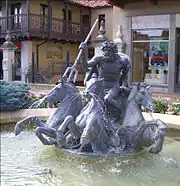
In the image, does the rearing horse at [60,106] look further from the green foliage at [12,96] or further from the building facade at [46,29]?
the building facade at [46,29]

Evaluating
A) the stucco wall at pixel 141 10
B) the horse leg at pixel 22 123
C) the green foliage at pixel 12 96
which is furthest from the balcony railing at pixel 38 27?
the horse leg at pixel 22 123

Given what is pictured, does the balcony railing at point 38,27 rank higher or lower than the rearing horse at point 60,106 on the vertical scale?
higher

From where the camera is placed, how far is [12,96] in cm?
878

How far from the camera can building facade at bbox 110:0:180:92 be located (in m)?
18.2

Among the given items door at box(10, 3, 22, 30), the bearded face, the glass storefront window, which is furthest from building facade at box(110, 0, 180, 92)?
Answer: the bearded face

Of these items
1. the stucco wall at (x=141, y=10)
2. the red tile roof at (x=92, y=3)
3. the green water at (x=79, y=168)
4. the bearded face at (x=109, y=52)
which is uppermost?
the red tile roof at (x=92, y=3)

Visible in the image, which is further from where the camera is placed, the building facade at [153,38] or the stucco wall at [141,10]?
the building facade at [153,38]

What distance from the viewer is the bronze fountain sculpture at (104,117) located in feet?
18.6

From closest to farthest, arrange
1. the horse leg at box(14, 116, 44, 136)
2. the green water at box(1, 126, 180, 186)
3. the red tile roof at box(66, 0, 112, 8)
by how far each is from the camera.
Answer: the green water at box(1, 126, 180, 186)
the horse leg at box(14, 116, 44, 136)
the red tile roof at box(66, 0, 112, 8)

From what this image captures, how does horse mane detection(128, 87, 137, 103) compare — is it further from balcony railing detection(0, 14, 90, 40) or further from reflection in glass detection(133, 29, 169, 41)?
balcony railing detection(0, 14, 90, 40)

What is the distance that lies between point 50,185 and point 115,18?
16564 mm

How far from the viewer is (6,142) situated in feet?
22.4

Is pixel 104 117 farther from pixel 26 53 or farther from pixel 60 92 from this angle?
pixel 26 53

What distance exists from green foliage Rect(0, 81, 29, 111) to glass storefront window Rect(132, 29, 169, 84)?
11199 millimetres
